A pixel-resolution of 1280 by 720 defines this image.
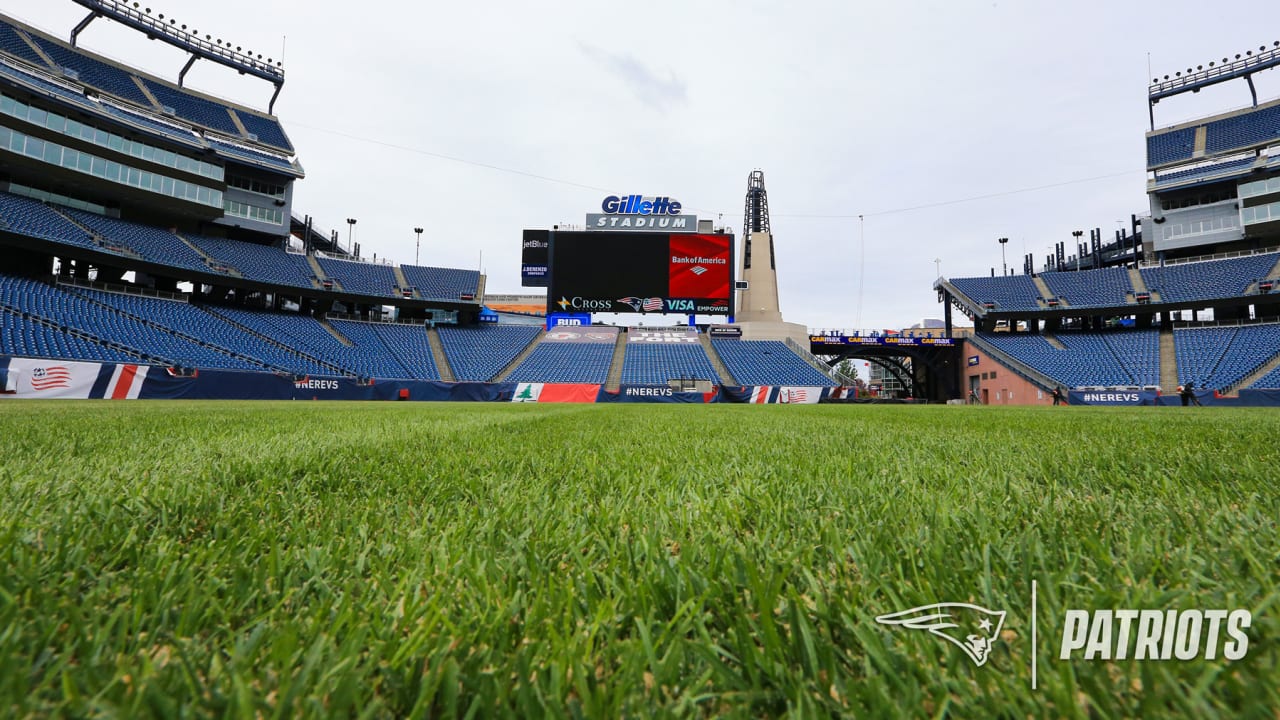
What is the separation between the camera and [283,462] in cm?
229

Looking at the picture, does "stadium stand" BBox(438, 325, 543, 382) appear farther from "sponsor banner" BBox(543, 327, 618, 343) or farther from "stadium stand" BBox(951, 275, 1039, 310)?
"stadium stand" BBox(951, 275, 1039, 310)

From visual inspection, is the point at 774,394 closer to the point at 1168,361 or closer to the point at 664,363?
the point at 664,363

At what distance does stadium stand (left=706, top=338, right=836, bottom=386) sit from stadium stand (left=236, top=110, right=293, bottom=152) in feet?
91.0

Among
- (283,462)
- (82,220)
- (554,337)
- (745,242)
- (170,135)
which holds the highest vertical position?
(170,135)

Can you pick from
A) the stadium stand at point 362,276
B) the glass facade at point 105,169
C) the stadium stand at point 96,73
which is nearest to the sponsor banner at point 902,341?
the stadium stand at point 362,276

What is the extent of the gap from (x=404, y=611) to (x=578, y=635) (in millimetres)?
274

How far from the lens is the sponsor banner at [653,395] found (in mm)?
27000

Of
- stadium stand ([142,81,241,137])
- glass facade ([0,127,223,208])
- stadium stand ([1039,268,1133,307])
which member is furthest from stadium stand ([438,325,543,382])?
stadium stand ([1039,268,1133,307])

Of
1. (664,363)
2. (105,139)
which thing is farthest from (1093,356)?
(105,139)

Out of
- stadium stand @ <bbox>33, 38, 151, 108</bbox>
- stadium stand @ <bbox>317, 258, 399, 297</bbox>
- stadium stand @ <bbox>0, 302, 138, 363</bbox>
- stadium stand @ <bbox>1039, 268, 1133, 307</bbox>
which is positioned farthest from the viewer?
stadium stand @ <bbox>317, 258, 399, 297</bbox>

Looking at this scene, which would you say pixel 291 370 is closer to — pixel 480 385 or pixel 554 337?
pixel 480 385

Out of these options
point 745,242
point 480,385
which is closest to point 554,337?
point 480,385

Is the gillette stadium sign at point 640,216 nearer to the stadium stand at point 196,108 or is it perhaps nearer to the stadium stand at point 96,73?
the stadium stand at point 196,108

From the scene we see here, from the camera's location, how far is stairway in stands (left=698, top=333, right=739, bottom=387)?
31.6 metres
